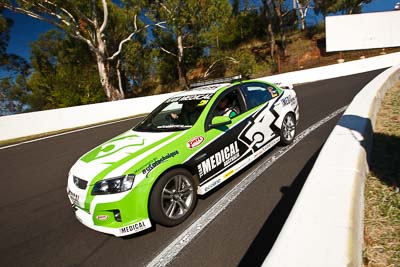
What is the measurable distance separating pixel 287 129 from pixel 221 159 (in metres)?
2.21

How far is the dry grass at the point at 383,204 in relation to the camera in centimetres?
205

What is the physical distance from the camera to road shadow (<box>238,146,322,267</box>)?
2592 mm

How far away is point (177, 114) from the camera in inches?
172

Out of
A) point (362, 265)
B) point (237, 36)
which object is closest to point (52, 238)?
→ point (362, 265)

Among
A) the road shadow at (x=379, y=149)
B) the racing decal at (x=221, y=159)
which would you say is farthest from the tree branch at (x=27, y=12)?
the road shadow at (x=379, y=149)

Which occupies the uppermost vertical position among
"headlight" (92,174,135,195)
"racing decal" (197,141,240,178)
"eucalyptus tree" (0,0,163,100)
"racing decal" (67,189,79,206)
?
"eucalyptus tree" (0,0,163,100)

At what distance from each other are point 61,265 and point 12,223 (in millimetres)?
1583

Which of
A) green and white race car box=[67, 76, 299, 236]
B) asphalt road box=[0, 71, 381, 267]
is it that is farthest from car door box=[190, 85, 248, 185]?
asphalt road box=[0, 71, 381, 267]

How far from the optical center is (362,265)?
197cm

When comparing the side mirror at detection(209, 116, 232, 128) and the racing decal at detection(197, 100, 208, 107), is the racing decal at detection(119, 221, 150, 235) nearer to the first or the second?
the side mirror at detection(209, 116, 232, 128)

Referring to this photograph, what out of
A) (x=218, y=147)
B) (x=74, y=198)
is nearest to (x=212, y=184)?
(x=218, y=147)

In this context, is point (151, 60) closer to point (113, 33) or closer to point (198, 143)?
point (113, 33)

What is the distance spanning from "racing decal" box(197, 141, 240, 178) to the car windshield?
1.78 ft

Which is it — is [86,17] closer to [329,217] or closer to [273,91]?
[273,91]
